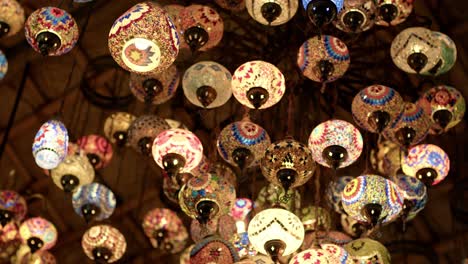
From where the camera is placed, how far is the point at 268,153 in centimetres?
322

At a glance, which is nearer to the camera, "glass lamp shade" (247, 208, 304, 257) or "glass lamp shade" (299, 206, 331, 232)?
"glass lamp shade" (247, 208, 304, 257)

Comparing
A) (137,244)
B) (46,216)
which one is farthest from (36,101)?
(137,244)

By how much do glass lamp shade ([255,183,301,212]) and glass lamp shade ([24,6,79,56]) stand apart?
1081mm

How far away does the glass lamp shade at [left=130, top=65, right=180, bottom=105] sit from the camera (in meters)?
3.79

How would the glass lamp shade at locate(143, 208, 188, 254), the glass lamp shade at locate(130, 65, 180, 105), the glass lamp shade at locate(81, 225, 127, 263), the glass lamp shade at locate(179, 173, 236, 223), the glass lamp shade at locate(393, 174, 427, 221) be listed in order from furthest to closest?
1. the glass lamp shade at locate(143, 208, 188, 254)
2. the glass lamp shade at locate(81, 225, 127, 263)
3. the glass lamp shade at locate(130, 65, 180, 105)
4. the glass lamp shade at locate(393, 174, 427, 221)
5. the glass lamp shade at locate(179, 173, 236, 223)

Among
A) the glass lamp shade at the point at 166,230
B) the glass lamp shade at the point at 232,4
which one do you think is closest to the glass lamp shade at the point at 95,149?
the glass lamp shade at the point at 166,230

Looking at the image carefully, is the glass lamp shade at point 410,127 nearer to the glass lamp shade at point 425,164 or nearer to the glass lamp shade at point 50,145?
the glass lamp shade at point 425,164

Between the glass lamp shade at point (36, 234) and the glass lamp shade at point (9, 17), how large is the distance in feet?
3.34

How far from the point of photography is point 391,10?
141 inches

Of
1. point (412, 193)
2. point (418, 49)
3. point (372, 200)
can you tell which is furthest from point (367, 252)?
point (418, 49)

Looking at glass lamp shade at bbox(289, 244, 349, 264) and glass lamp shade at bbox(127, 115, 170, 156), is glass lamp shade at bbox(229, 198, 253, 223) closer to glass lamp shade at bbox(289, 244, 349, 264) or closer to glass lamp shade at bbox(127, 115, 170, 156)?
glass lamp shade at bbox(127, 115, 170, 156)

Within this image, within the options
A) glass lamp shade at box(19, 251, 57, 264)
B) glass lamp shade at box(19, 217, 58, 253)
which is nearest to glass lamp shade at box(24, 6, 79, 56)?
glass lamp shade at box(19, 217, 58, 253)

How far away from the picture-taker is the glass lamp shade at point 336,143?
10.7 feet

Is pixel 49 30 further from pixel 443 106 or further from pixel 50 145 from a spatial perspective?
pixel 443 106
